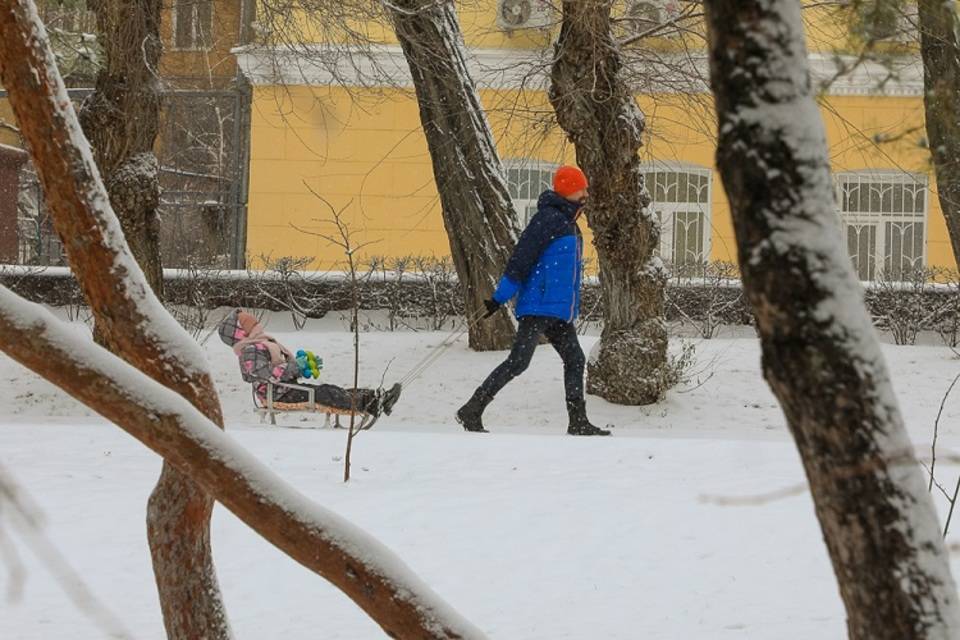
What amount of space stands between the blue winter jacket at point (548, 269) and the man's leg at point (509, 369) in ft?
0.29

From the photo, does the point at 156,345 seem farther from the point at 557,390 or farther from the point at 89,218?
the point at 557,390

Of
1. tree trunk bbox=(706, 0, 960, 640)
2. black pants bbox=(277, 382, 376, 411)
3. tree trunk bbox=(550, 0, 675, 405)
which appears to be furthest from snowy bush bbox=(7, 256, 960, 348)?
tree trunk bbox=(706, 0, 960, 640)

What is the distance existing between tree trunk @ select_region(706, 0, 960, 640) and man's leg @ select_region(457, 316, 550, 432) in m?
7.17

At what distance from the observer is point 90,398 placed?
2799mm

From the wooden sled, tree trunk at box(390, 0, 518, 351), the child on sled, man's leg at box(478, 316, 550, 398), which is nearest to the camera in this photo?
man's leg at box(478, 316, 550, 398)

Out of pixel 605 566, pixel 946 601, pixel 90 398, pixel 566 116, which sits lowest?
pixel 605 566

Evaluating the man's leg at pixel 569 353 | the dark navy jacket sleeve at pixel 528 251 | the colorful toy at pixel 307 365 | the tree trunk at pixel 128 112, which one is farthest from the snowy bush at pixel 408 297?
the dark navy jacket sleeve at pixel 528 251

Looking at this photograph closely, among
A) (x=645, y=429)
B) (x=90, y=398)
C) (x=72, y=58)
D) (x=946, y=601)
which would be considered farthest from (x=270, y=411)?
(x=946, y=601)

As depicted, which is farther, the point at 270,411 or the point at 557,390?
the point at 557,390

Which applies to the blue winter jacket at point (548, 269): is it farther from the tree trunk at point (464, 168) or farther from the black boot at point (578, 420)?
the tree trunk at point (464, 168)

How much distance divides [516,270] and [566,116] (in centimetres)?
266

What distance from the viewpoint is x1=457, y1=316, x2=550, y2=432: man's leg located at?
30.8 feet

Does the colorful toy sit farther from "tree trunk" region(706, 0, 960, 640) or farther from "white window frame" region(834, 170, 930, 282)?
"white window frame" region(834, 170, 930, 282)

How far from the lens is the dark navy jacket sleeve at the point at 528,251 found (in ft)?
30.3
